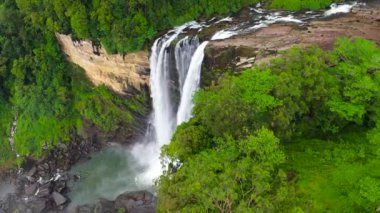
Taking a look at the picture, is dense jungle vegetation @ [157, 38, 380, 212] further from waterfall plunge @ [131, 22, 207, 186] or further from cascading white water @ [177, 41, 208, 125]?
waterfall plunge @ [131, 22, 207, 186]

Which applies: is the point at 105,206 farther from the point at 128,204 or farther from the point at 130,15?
the point at 130,15

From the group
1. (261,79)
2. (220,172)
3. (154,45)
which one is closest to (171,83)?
(154,45)

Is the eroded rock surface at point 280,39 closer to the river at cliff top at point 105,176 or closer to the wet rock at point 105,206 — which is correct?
the river at cliff top at point 105,176

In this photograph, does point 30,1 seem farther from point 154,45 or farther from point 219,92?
point 219,92

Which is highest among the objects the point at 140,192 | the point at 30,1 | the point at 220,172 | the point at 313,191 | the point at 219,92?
the point at 30,1

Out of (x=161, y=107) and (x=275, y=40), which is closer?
(x=275, y=40)

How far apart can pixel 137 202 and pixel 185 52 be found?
31.7ft

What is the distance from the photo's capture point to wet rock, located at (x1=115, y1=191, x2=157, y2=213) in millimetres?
25266

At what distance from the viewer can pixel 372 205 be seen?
14.0 metres

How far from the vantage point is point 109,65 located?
2959cm

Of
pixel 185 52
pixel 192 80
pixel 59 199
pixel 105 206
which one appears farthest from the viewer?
pixel 59 199

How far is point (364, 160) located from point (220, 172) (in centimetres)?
603

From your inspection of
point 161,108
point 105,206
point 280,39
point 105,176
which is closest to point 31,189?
point 105,176

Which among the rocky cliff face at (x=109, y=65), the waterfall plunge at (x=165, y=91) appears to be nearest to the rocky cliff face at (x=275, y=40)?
the waterfall plunge at (x=165, y=91)
